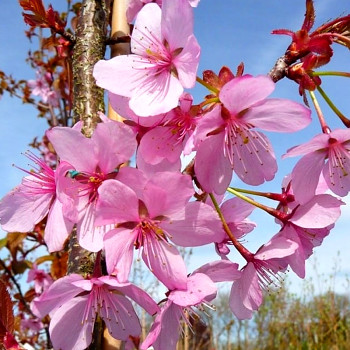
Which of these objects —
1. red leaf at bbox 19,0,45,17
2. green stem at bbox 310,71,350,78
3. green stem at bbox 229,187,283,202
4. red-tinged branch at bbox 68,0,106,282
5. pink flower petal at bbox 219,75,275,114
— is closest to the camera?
pink flower petal at bbox 219,75,275,114

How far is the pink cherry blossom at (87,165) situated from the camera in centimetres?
60

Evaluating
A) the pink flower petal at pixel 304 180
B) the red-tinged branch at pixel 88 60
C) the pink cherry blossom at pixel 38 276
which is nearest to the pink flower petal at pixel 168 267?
the pink flower petal at pixel 304 180

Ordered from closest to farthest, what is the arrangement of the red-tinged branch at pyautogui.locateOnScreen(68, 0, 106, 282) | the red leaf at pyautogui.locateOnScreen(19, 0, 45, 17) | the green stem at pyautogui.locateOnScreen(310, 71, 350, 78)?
the green stem at pyautogui.locateOnScreen(310, 71, 350, 78), the red-tinged branch at pyautogui.locateOnScreen(68, 0, 106, 282), the red leaf at pyautogui.locateOnScreen(19, 0, 45, 17)

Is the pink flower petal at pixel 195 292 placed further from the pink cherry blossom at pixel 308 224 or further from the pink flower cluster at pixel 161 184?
the pink cherry blossom at pixel 308 224

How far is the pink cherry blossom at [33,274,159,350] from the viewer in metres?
0.64

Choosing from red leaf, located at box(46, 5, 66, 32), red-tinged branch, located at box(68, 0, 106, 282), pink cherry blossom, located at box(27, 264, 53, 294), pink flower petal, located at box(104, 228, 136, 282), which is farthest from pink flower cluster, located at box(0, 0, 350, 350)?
pink cherry blossom, located at box(27, 264, 53, 294)

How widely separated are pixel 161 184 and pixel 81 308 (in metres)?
0.26

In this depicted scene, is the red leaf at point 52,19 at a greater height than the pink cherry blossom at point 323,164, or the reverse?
the red leaf at point 52,19

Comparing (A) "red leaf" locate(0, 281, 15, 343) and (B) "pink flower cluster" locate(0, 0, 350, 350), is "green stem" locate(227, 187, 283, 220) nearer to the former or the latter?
(B) "pink flower cluster" locate(0, 0, 350, 350)

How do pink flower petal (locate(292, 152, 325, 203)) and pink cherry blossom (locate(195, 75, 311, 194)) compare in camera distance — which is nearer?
pink cherry blossom (locate(195, 75, 311, 194))

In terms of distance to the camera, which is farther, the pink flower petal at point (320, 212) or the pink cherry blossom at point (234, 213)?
the pink cherry blossom at point (234, 213)

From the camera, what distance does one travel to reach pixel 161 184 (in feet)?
1.89

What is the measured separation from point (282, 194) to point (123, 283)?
35cm

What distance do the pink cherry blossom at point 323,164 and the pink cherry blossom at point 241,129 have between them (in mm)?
44
